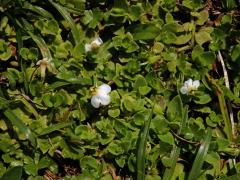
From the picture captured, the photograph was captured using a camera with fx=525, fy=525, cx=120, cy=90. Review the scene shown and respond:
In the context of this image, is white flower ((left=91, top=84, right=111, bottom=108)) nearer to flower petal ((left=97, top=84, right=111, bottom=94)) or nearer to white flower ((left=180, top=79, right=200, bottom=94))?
flower petal ((left=97, top=84, right=111, bottom=94))

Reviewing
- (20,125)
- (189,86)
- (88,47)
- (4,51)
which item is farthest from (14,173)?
→ (189,86)

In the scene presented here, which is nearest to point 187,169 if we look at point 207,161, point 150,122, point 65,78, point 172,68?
point 207,161

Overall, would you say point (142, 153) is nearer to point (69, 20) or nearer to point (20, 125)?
point (20, 125)

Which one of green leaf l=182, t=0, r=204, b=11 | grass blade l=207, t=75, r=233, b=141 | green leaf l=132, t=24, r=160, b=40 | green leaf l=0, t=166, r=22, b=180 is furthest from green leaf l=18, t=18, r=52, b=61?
grass blade l=207, t=75, r=233, b=141

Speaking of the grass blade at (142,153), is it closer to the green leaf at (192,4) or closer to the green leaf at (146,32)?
the green leaf at (146,32)

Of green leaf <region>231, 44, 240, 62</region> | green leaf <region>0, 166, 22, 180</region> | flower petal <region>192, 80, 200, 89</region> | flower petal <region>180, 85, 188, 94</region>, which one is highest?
green leaf <region>231, 44, 240, 62</region>

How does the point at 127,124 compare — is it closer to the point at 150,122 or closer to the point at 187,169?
the point at 150,122

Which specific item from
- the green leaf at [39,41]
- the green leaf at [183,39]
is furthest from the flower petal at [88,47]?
the green leaf at [183,39]
